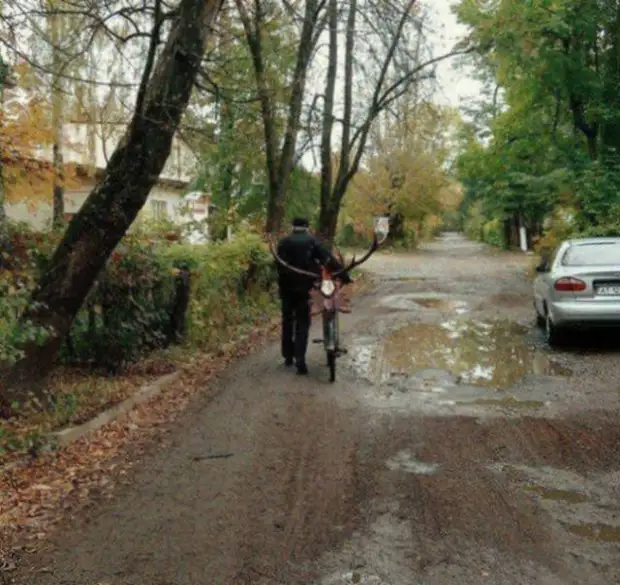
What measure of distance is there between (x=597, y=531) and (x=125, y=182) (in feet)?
17.2

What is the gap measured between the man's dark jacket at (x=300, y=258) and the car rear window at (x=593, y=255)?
4.14 metres

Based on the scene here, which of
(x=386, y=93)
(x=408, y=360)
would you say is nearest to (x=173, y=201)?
(x=386, y=93)

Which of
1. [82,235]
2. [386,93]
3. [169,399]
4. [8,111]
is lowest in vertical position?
[169,399]

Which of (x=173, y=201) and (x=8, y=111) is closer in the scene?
(x=8, y=111)

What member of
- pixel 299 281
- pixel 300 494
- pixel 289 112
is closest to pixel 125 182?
pixel 299 281

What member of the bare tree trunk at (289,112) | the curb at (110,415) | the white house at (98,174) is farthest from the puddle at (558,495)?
the bare tree trunk at (289,112)

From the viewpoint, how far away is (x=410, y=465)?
5875 mm

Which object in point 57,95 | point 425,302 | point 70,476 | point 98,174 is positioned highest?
point 57,95

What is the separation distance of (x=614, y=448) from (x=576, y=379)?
9.56 ft

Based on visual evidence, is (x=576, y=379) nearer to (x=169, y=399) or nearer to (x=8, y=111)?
(x=169, y=399)

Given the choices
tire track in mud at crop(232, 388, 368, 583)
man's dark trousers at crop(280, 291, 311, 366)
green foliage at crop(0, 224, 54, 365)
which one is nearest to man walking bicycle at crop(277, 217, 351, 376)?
man's dark trousers at crop(280, 291, 311, 366)

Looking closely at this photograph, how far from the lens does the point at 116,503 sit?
5.29 metres

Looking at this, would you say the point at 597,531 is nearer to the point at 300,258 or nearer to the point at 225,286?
the point at 300,258

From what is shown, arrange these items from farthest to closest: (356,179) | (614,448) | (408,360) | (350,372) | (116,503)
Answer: (356,179)
(408,360)
(350,372)
(614,448)
(116,503)
